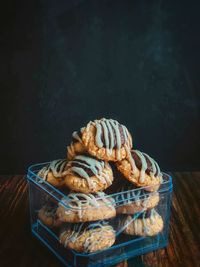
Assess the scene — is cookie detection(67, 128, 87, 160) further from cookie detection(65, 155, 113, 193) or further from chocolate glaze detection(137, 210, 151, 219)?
chocolate glaze detection(137, 210, 151, 219)

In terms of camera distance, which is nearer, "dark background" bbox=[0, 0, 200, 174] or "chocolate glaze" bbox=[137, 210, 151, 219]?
"chocolate glaze" bbox=[137, 210, 151, 219]

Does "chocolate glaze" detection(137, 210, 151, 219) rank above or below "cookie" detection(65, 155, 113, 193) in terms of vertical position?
below

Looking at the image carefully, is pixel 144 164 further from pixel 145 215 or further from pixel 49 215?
pixel 49 215

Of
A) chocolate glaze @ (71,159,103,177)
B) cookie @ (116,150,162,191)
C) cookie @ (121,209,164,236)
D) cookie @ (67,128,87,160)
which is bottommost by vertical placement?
cookie @ (121,209,164,236)

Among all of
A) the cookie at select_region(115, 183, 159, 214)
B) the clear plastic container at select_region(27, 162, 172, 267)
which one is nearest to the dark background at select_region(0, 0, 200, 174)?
the clear plastic container at select_region(27, 162, 172, 267)

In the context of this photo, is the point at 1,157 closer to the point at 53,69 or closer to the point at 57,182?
the point at 53,69

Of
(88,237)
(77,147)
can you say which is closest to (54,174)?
(77,147)

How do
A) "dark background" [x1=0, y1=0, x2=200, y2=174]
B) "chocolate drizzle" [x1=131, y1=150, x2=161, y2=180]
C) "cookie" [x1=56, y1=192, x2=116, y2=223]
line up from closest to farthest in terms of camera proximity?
"cookie" [x1=56, y1=192, x2=116, y2=223], "chocolate drizzle" [x1=131, y1=150, x2=161, y2=180], "dark background" [x1=0, y1=0, x2=200, y2=174]
